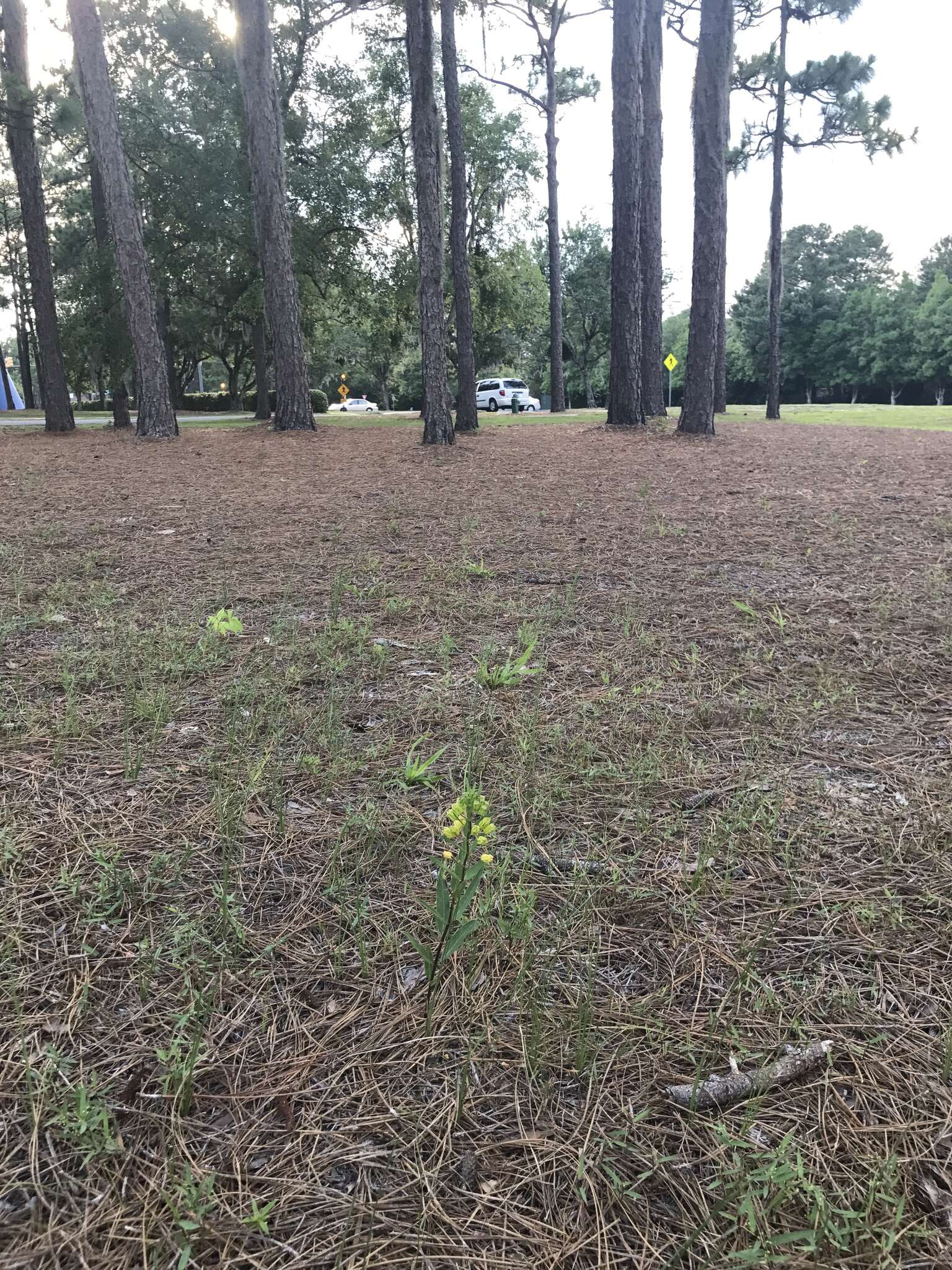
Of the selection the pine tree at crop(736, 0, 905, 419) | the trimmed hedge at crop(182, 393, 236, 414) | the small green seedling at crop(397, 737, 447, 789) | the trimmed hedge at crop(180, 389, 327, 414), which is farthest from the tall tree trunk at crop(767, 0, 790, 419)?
the trimmed hedge at crop(182, 393, 236, 414)

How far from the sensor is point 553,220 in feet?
83.1

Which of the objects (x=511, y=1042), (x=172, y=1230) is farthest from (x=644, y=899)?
(x=172, y=1230)

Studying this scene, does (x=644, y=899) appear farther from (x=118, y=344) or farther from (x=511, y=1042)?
(x=118, y=344)

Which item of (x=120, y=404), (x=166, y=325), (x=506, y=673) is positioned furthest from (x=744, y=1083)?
(x=166, y=325)

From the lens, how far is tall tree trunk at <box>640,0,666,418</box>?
1570cm

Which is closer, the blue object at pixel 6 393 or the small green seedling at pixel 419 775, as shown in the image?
the small green seedling at pixel 419 775

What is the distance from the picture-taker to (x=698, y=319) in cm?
1070

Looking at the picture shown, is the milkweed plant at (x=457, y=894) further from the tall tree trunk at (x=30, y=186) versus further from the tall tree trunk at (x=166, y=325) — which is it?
the tall tree trunk at (x=166, y=325)

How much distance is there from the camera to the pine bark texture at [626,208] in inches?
441

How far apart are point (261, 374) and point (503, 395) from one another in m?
19.3

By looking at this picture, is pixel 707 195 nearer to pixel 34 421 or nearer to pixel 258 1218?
pixel 258 1218

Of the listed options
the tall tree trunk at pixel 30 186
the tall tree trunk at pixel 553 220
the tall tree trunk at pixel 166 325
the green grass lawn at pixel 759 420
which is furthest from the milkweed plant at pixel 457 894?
the tall tree trunk at pixel 553 220

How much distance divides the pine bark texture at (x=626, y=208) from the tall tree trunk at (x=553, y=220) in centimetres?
1398

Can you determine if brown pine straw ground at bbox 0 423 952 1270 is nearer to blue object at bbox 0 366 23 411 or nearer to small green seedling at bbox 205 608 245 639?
small green seedling at bbox 205 608 245 639
